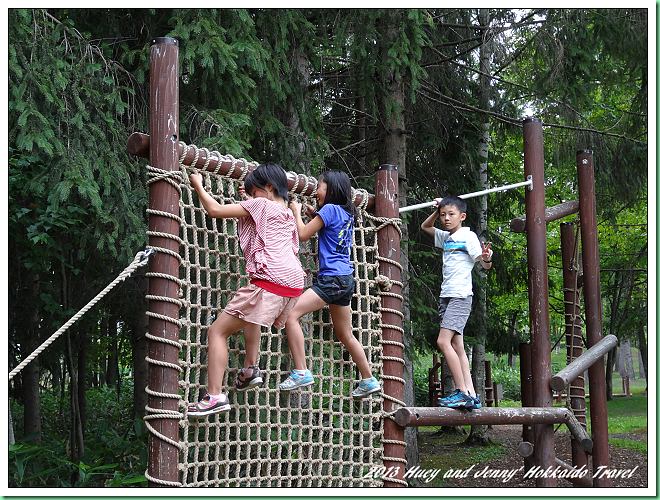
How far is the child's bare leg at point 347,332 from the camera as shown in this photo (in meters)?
3.54

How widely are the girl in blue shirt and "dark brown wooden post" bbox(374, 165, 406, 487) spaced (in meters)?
0.25

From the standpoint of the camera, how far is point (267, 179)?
10.3ft

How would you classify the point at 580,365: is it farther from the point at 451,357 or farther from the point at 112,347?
the point at 112,347

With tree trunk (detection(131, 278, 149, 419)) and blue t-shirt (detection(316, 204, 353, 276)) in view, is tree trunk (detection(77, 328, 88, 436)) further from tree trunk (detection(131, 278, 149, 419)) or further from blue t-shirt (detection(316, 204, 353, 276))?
blue t-shirt (detection(316, 204, 353, 276))

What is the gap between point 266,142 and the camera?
5902 mm

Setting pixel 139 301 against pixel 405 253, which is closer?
pixel 139 301

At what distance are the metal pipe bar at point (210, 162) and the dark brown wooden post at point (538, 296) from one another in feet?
6.18

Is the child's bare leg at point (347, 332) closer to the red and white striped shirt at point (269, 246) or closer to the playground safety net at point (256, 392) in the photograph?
the playground safety net at point (256, 392)

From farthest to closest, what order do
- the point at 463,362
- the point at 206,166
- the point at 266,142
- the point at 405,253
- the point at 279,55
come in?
1. the point at 405,253
2. the point at 266,142
3. the point at 279,55
4. the point at 463,362
5. the point at 206,166

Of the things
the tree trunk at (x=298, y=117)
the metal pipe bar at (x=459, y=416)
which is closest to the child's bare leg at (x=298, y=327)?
the metal pipe bar at (x=459, y=416)

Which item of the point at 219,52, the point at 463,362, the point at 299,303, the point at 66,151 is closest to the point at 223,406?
the point at 299,303

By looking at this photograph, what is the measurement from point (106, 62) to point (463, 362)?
3.08 metres

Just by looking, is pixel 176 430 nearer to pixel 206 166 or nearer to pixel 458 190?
pixel 206 166
